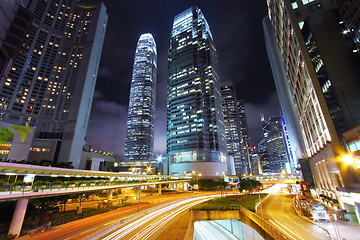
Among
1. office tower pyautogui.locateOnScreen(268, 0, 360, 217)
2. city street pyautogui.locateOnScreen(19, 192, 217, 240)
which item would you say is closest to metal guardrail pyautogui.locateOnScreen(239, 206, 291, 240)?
office tower pyautogui.locateOnScreen(268, 0, 360, 217)

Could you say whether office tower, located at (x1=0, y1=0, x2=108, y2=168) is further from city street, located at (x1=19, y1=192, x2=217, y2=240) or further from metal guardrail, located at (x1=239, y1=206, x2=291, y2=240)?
metal guardrail, located at (x1=239, y1=206, x2=291, y2=240)

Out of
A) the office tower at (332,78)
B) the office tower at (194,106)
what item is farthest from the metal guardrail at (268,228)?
the office tower at (194,106)

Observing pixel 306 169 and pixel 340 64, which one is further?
pixel 306 169

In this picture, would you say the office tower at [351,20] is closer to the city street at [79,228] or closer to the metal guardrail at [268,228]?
the metal guardrail at [268,228]

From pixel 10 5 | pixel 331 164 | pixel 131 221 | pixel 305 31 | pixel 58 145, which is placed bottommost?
pixel 131 221

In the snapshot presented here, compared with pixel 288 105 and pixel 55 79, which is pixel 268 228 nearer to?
pixel 288 105

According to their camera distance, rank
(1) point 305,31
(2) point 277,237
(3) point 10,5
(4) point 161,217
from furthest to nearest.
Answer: (3) point 10,5, (1) point 305,31, (4) point 161,217, (2) point 277,237

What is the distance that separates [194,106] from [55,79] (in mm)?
100345

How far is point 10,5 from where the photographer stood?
6544 centimetres

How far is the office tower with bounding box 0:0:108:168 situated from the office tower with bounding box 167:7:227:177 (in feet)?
207

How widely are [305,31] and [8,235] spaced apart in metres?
73.3

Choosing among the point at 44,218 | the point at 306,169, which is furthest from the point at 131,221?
A: the point at 306,169

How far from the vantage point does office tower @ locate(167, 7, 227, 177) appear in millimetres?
121438

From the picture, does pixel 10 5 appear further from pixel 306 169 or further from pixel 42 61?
pixel 306 169
